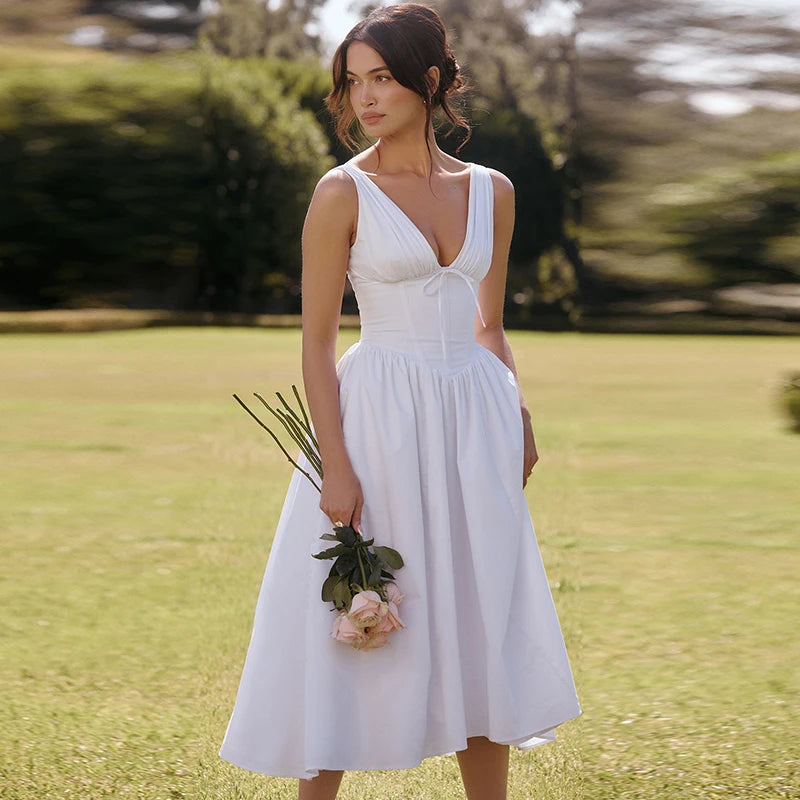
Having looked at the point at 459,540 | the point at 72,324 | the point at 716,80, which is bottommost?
the point at 72,324

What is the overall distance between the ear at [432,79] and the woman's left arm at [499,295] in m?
0.23

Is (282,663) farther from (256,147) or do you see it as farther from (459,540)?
(256,147)

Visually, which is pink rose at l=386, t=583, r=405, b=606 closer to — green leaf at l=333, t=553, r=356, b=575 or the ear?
green leaf at l=333, t=553, r=356, b=575

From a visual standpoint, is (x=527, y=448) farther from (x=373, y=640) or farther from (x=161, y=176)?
(x=161, y=176)

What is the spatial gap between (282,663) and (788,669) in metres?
2.46

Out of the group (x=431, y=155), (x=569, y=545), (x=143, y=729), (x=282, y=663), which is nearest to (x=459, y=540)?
(x=282, y=663)

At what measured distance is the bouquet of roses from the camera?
2186 millimetres

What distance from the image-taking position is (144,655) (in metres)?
4.36

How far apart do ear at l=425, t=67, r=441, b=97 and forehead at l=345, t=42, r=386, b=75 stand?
9cm

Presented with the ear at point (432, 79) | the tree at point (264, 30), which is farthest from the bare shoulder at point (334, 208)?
the tree at point (264, 30)

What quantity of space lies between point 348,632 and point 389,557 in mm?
148

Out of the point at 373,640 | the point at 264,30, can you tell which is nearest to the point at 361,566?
the point at 373,640

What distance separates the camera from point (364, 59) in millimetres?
2246

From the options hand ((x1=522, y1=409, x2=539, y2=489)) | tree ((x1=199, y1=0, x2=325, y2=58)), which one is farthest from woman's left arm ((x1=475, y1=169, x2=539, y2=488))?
tree ((x1=199, y1=0, x2=325, y2=58))
